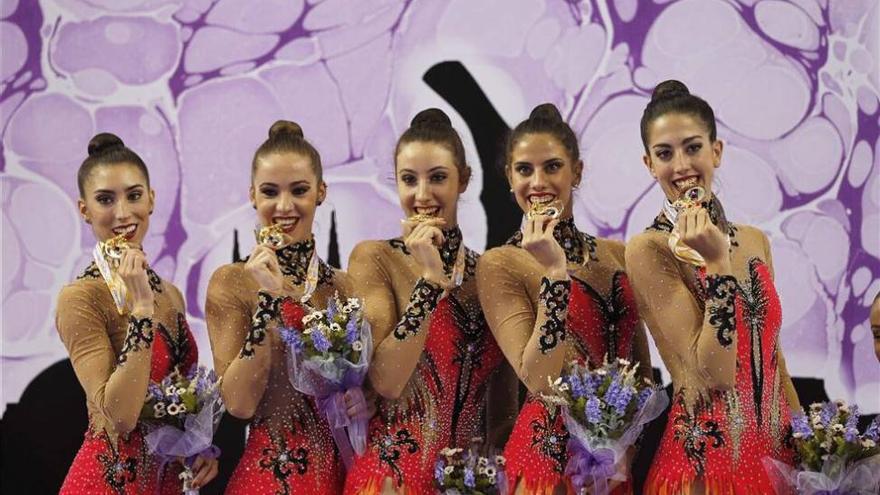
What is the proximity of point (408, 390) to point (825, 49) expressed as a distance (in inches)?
91.3

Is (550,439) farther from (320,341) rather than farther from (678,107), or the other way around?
(678,107)

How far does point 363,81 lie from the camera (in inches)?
193

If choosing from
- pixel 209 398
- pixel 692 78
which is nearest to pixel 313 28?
pixel 692 78

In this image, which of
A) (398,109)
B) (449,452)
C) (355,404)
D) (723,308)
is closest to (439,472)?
(449,452)

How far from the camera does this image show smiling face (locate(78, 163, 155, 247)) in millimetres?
3807

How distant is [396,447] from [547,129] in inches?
41.7

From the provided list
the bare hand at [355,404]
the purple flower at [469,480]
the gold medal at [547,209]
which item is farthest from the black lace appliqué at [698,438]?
the bare hand at [355,404]

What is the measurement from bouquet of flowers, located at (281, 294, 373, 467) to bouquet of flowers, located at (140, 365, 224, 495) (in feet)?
0.99

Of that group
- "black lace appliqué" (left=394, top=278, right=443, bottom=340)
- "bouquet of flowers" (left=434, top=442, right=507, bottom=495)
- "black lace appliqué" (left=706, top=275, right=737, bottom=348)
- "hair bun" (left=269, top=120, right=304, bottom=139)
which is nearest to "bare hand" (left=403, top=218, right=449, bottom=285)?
"black lace appliqué" (left=394, top=278, right=443, bottom=340)

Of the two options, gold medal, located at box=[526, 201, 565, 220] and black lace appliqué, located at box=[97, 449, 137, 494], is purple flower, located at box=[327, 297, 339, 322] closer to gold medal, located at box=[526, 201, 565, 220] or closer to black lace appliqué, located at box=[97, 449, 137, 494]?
gold medal, located at box=[526, 201, 565, 220]

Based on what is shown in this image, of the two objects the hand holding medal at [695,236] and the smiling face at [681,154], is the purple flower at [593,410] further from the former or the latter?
the smiling face at [681,154]

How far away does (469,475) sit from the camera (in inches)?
130

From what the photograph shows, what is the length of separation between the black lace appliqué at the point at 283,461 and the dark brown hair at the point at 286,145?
2.85ft

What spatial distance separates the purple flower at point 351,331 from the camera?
11.0 feet
